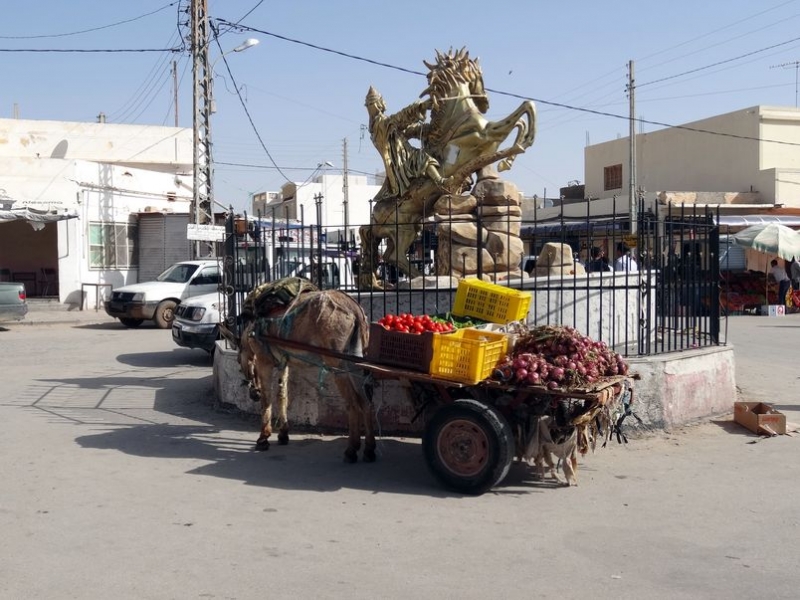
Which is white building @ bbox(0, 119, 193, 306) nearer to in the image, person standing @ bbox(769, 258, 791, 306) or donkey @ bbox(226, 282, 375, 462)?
donkey @ bbox(226, 282, 375, 462)

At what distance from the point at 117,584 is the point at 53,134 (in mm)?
29575

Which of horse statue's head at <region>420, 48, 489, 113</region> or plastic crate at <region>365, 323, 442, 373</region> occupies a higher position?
horse statue's head at <region>420, 48, 489, 113</region>

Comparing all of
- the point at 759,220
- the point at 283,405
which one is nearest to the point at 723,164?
the point at 759,220

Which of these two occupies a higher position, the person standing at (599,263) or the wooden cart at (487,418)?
the person standing at (599,263)

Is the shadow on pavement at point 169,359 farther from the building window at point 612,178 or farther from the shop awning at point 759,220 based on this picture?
the building window at point 612,178

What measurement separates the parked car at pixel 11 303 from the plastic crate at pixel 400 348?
1546 cm

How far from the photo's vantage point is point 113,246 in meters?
25.6

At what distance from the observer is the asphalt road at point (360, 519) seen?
4484mm

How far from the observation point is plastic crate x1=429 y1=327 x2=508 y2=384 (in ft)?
19.7

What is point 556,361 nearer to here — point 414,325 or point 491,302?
point 414,325

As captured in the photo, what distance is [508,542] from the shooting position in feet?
16.9

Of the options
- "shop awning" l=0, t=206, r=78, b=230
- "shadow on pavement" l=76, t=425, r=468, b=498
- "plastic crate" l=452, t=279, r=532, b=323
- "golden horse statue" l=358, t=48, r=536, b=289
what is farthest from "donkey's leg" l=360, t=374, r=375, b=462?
"shop awning" l=0, t=206, r=78, b=230

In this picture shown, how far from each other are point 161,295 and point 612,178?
1014 inches

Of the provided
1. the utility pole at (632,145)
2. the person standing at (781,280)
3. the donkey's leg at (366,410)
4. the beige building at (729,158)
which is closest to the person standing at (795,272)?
the person standing at (781,280)
